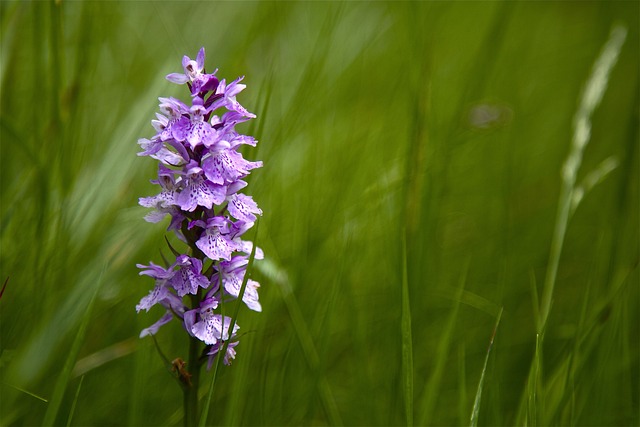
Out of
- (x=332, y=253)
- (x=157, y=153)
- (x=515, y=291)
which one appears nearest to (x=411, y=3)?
(x=332, y=253)

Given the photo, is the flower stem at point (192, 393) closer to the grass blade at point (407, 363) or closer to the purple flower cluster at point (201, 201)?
the purple flower cluster at point (201, 201)

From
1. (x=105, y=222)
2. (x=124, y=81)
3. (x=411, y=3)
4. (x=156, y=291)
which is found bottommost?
(x=156, y=291)

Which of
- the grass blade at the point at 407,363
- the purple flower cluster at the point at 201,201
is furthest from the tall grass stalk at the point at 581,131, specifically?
the purple flower cluster at the point at 201,201

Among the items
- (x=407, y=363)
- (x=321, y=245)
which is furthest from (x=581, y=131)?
(x=407, y=363)

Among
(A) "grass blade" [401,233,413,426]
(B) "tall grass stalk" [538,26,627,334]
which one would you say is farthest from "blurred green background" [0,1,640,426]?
(B) "tall grass stalk" [538,26,627,334]

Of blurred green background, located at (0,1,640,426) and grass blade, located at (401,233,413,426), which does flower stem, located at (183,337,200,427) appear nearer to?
blurred green background, located at (0,1,640,426)

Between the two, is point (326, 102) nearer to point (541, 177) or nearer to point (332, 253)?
point (332, 253)
